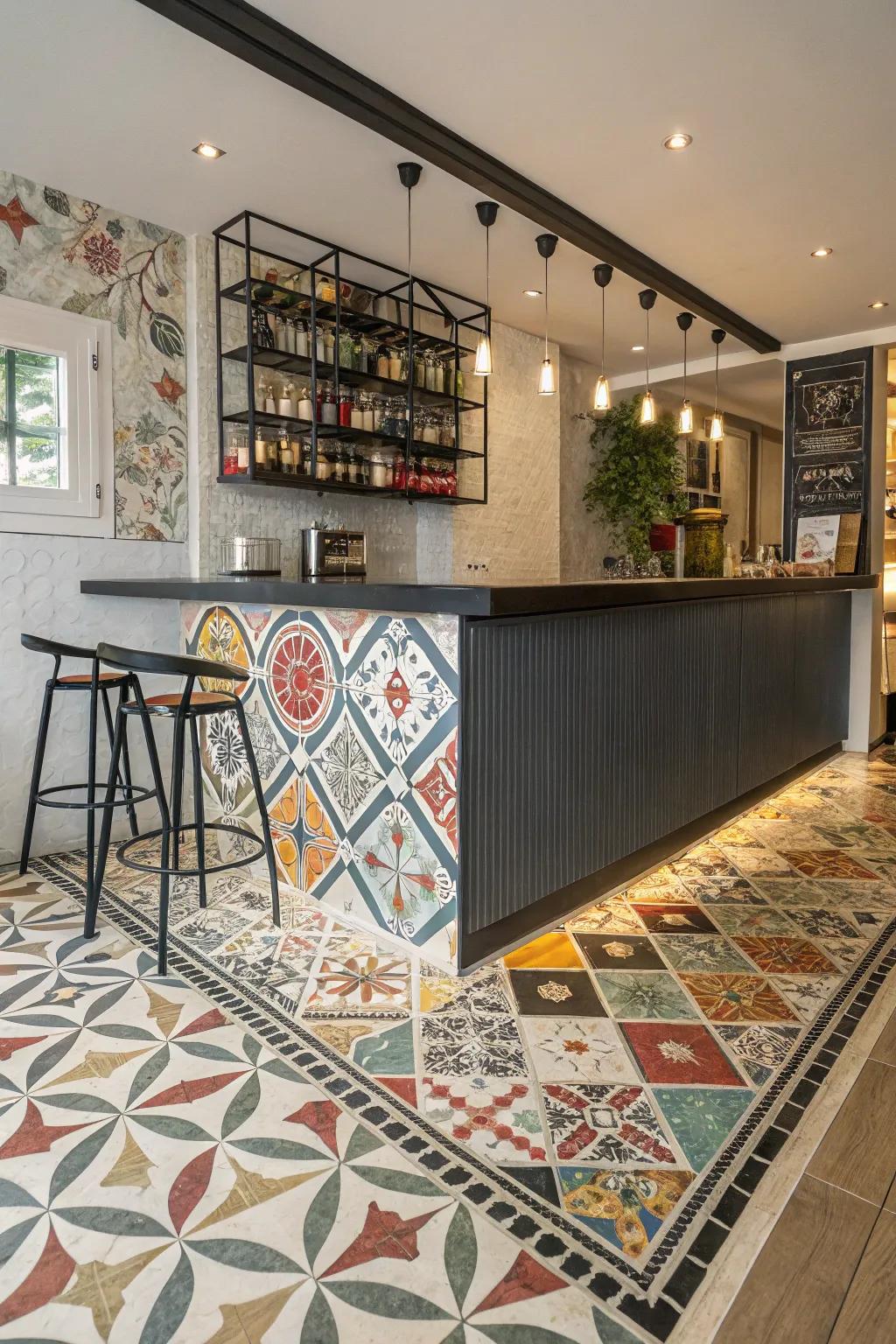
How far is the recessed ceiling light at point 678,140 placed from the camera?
9.66 feet

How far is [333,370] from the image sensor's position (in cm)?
394

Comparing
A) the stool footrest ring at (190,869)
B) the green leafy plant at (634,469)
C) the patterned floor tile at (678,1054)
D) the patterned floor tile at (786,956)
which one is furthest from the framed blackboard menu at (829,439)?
the stool footrest ring at (190,869)

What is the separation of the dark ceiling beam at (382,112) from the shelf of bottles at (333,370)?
92cm

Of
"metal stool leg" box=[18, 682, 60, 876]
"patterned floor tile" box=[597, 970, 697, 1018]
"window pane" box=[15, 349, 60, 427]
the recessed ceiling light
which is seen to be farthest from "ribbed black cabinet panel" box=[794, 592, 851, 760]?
"window pane" box=[15, 349, 60, 427]

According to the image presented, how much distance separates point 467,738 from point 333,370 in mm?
2434

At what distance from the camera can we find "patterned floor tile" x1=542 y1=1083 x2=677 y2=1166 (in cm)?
158

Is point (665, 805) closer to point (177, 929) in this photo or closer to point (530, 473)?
point (177, 929)

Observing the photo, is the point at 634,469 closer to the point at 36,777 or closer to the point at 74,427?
the point at 74,427

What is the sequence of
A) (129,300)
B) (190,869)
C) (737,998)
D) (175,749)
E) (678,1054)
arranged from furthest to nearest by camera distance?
(129,300) → (190,869) → (175,749) → (737,998) → (678,1054)

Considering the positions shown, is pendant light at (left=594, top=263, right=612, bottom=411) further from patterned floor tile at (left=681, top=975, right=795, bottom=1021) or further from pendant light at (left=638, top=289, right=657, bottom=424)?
patterned floor tile at (left=681, top=975, right=795, bottom=1021)

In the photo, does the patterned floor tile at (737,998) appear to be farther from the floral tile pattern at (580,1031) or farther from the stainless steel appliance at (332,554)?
the stainless steel appliance at (332,554)

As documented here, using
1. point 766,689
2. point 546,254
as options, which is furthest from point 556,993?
point 546,254

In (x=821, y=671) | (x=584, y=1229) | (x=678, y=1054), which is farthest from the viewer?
(x=821, y=671)

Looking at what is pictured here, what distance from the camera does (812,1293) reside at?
4.14 ft
